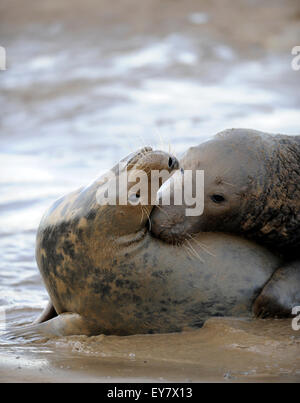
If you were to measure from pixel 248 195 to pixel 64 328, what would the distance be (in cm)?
147

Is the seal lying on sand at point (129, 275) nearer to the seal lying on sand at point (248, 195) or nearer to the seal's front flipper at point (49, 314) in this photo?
the seal lying on sand at point (248, 195)

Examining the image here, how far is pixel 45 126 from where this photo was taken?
13.4 metres

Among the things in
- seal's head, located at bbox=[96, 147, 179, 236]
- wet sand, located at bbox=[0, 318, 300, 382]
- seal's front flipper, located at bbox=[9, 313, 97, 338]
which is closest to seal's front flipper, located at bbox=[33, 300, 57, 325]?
seal's front flipper, located at bbox=[9, 313, 97, 338]

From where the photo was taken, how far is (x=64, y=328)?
5113 mm

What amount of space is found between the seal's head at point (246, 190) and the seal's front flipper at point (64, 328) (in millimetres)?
859

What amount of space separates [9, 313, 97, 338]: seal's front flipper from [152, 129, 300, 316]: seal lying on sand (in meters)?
0.82

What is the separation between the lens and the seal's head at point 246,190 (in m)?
5.41

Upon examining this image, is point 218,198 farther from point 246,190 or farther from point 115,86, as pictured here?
point 115,86

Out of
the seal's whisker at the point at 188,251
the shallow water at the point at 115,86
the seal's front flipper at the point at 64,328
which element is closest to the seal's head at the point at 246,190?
the seal's whisker at the point at 188,251

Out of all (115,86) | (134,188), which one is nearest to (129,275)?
(134,188)

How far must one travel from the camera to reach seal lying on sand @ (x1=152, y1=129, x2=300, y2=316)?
5.39 m

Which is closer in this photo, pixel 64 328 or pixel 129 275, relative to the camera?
pixel 129 275

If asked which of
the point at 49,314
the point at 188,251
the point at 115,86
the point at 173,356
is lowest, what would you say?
the point at 173,356
